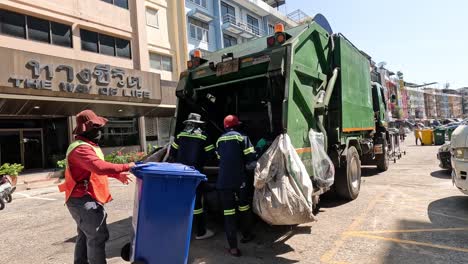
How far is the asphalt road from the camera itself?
359cm

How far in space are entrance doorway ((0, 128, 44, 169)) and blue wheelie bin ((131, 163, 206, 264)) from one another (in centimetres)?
1341

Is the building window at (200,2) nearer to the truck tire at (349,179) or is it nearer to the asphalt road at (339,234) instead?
the asphalt road at (339,234)

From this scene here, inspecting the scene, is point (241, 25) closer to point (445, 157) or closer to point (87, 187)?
point (445, 157)

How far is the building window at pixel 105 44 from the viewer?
15117 mm

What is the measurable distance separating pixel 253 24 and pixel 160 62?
13.0 m

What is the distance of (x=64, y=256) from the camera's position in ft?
13.3

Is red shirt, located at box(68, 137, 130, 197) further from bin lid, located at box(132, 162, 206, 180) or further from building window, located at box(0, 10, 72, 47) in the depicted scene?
building window, located at box(0, 10, 72, 47)

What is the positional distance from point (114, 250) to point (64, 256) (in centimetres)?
59

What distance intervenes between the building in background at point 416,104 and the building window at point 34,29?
95.3 meters

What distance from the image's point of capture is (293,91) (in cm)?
434

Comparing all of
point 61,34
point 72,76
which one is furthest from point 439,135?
point 61,34

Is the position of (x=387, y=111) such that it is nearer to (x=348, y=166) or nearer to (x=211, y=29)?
(x=348, y=166)

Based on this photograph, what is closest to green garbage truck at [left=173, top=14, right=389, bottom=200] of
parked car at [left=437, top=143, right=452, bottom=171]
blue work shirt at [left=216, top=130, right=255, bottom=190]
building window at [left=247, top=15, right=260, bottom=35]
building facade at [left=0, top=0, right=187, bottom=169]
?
blue work shirt at [left=216, top=130, right=255, bottom=190]

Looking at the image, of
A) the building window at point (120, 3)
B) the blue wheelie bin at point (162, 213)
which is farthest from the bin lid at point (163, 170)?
the building window at point (120, 3)
